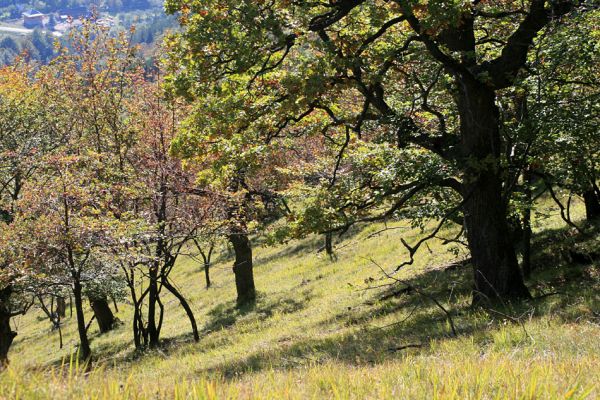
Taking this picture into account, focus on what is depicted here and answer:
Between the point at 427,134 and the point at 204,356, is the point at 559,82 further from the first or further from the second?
the point at 204,356

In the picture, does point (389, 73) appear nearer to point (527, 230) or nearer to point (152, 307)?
point (527, 230)

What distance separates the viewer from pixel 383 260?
23.5 m

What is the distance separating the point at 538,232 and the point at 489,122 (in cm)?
799

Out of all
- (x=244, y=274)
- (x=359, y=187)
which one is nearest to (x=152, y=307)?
(x=244, y=274)

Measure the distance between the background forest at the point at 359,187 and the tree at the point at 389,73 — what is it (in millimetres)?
52

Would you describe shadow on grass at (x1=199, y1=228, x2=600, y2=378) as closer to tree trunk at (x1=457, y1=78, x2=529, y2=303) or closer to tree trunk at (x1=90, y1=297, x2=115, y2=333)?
tree trunk at (x1=457, y1=78, x2=529, y2=303)

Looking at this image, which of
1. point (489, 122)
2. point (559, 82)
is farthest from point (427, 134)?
point (559, 82)

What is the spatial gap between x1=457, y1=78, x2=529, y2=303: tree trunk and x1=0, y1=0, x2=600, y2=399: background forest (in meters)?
0.04

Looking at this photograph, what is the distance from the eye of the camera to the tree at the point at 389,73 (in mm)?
9758

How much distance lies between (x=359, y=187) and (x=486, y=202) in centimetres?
270

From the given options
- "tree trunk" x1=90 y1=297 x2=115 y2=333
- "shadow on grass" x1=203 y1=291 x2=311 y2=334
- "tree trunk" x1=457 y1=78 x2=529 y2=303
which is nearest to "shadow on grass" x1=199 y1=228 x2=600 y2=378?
"tree trunk" x1=457 y1=78 x2=529 y2=303

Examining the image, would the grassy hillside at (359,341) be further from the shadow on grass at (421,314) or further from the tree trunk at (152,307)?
the tree trunk at (152,307)

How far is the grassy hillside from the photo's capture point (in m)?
3.43

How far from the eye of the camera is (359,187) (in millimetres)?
12258
